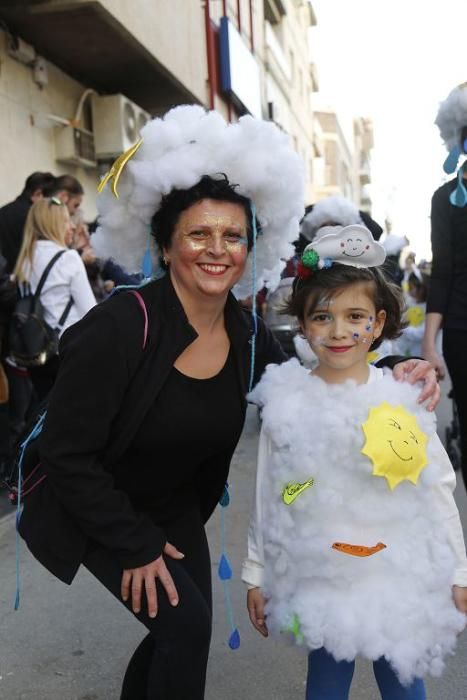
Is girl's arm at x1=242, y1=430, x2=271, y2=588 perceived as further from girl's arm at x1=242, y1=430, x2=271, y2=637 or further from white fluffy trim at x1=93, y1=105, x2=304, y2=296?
white fluffy trim at x1=93, y1=105, x2=304, y2=296

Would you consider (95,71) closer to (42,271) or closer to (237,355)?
(42,271)

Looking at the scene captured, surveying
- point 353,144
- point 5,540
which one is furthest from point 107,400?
point 353,144

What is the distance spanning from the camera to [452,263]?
3311mm

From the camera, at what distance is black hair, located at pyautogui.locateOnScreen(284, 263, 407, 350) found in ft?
6.75

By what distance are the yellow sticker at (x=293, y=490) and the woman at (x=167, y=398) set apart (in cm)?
28

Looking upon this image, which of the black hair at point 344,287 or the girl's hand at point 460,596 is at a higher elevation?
the black hair at point 344,287

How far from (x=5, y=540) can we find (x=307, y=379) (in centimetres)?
275

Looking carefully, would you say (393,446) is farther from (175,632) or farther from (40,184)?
(40,184)

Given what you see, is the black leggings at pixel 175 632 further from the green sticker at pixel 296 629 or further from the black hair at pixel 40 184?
the black hair at pixel 40 184

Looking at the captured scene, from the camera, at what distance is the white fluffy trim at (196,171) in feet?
6.84

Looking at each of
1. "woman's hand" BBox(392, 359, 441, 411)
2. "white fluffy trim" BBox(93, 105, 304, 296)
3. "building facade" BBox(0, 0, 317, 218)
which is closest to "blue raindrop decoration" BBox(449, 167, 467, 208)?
"white fluffy trim" BBox(93, 105, 304, 296)

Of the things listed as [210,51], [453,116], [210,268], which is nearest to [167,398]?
[210,268]

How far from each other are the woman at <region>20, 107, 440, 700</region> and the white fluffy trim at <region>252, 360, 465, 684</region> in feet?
0.87

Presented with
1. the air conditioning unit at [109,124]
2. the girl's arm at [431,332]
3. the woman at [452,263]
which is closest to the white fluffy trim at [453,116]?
the woman at [452,263]
